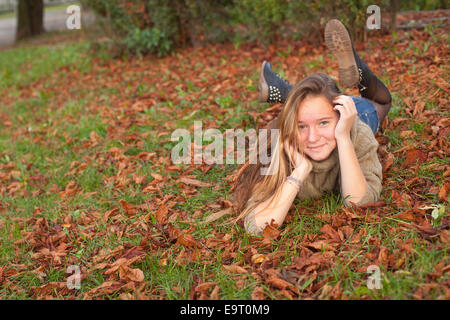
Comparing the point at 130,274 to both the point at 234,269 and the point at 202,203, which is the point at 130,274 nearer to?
the point at 234,269

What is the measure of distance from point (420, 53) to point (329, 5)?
4.46 feet

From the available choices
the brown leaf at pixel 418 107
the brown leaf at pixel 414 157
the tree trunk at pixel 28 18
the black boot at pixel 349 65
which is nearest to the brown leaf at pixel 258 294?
the brown leaf at pixel 414 157

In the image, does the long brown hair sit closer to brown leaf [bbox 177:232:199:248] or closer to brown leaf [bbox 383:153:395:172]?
brown leaf [bbox 177:232:199:248]

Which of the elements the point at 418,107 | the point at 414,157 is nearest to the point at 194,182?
the point at 414,157

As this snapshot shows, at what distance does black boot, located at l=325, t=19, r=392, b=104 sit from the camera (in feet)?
11.1

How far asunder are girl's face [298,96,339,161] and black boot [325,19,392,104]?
3.20 ft

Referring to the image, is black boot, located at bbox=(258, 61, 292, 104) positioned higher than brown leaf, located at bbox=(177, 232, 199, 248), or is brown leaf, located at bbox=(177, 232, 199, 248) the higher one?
black boot, located at bbox=(258, 61, 292, 104)

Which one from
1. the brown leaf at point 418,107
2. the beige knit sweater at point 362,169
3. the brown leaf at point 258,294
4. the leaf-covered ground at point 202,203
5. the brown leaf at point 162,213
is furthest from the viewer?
the brown leaf at point 418,107

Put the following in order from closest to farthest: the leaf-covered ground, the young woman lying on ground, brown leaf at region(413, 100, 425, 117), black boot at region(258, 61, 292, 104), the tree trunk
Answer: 1. the leaf-covered ground
2. the young woman lying on ground
3. black boot at region(258, 61, 292, 104)
4. brown leaf at region(413, 100, 425, 117)
5. the tree trunk

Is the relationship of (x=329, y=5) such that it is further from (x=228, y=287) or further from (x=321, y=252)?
(x=228, y=287)

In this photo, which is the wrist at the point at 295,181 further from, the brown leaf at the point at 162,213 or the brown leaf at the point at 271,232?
the brown leaf at the point at 162,213

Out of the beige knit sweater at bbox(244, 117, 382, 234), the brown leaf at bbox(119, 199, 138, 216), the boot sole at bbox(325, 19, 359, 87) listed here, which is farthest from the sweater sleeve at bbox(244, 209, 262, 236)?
the boot sole at bbox(325, 19, 359, 87)

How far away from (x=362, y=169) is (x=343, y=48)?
1.17 meters

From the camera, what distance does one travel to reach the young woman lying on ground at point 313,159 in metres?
2.65
